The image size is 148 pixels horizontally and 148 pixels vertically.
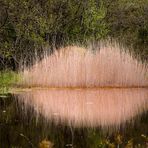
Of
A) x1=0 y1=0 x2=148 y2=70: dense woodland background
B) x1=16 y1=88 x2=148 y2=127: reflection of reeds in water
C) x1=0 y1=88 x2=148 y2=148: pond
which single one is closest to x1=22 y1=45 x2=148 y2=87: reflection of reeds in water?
x1=16 y1=88 x2=148 y2=127: reflection of reeds in water

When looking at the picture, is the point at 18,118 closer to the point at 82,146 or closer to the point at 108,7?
the point at 82,146

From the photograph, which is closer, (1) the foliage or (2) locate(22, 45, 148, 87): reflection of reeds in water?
(2) locate(22, 45, 148, 87): reflection of reeds in water

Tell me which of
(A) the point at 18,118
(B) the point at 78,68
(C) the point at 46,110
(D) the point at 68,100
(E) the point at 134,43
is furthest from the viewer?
(E) the point at 134,43

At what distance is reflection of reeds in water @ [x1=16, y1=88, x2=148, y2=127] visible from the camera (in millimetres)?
9664

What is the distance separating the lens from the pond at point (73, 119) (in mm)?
7504

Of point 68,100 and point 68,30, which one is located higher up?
point 68,30

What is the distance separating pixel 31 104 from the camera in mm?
11562

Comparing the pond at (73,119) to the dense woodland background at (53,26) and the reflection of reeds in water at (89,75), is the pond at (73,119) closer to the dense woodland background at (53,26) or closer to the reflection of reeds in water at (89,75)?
the reflection of reeds in water at (89,75)

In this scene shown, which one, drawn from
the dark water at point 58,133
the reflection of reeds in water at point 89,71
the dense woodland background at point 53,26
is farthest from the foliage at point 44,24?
the dark water at point 58,133

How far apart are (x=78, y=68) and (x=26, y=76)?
155 centimetres

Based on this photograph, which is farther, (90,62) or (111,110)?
(90,62)

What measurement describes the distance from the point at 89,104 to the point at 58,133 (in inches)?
142

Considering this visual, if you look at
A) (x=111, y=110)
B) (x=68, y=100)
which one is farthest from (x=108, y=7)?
(x=111, y=110)

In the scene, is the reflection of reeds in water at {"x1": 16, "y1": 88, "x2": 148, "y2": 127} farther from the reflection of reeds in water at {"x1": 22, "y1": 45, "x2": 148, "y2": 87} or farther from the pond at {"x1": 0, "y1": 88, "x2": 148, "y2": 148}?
the reflection of reeds in water at {"x1": 22, "y1": 45, "x2": 148, "y2": 87}
